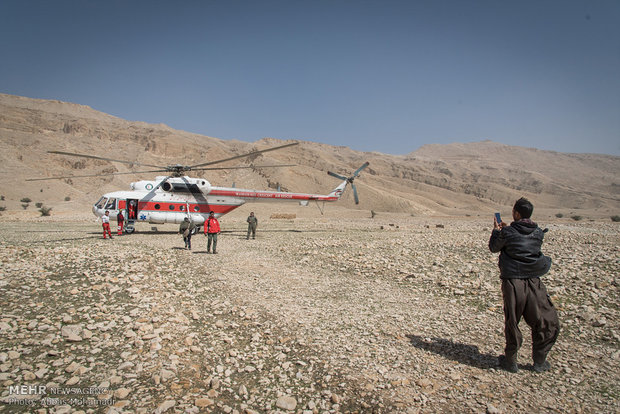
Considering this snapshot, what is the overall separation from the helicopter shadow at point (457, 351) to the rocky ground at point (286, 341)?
0.09ft

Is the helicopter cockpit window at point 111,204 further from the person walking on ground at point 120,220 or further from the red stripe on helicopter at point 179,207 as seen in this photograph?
the red stripe on helicopter at point 179,207

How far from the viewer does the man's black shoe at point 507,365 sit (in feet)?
14.6

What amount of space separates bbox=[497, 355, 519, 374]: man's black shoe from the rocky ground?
10cm

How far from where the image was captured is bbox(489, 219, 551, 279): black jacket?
450 cm

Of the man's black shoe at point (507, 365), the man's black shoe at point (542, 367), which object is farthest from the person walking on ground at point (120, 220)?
the man's black shoe at point (542, 367)

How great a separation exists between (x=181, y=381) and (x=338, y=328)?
109 inches

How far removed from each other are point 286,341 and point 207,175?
7418 centimetres

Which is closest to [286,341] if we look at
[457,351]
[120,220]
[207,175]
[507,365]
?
[457,351]

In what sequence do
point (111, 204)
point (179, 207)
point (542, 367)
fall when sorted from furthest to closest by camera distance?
point (179, 207)
point (111, 204)
point (542, 367)

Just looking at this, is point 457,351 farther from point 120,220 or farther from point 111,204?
point 111,204

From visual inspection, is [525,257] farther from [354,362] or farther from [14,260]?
[14,260]

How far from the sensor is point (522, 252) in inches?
178

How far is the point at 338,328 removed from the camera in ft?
19.5

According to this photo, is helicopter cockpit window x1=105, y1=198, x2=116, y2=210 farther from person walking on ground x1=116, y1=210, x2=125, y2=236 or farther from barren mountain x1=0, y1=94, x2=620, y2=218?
barren mountain x1=0, y1=94, x2=620, y2=218
